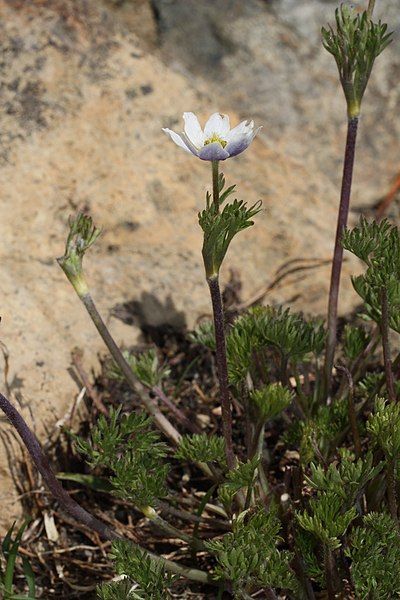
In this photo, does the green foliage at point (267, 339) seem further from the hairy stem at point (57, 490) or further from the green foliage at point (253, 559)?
the hairy stem at point (57, 490)

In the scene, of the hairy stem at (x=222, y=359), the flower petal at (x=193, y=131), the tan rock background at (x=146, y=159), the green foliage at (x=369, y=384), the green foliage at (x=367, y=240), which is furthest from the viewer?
the tan rock background at (x=146, y=159)

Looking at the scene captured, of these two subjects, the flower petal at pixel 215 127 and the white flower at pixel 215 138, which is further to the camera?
the flower petal at pixel 215 127

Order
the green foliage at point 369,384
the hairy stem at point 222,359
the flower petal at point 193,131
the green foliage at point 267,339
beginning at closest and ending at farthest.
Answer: the hairy stem at point 222,359 < the flower petal at point 193,131 < the green foliage at point 267,339 < the green foliage at point 369,384

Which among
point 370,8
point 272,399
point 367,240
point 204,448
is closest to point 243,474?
point 204,448

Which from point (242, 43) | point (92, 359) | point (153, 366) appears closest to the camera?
point (153, 366)

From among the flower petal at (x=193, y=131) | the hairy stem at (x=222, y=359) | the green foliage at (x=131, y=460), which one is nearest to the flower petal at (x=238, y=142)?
the flower petal at (x=193, y=131)

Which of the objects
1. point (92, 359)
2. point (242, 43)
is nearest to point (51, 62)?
point (242, 43)

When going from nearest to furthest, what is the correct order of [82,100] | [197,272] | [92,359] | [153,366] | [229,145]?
[229,145] → [153,366] → [92,359] → [197,272] → [82,100]

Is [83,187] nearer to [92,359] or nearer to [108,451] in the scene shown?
[92,359]

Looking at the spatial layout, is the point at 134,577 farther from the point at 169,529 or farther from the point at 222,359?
the point at 222,359
